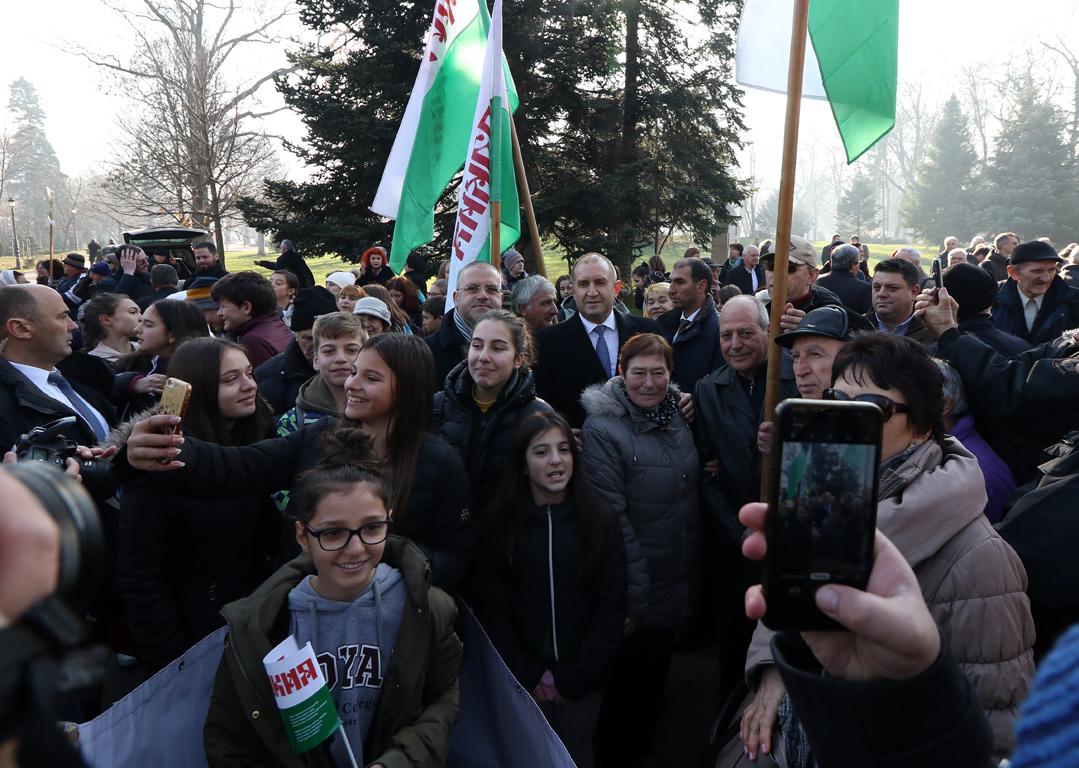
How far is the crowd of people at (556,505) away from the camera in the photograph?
1808 mm

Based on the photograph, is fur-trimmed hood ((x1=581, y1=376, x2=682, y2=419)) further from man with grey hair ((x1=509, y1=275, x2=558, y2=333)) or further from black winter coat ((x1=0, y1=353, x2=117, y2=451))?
black winter coat ((x1=0, y1=353, x2=117, y2=451))

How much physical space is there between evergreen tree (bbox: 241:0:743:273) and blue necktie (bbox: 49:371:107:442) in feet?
37.7

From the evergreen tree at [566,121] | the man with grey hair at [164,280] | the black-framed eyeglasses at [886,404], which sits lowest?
the black-framed eyeglasses at [886,404]

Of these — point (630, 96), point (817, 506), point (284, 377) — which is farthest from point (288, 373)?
point (630, 96)

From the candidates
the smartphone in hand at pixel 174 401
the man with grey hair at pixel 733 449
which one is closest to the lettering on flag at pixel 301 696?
the smartphone in hand at pixel 174 401

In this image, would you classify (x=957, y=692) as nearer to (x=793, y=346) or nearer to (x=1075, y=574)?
(x=1075, y=574)

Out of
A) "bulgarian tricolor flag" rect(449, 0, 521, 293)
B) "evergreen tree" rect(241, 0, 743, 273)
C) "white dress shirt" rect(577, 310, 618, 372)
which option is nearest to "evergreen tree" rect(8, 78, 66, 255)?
"evergreen tree" rect(241, 0, 743, 273)

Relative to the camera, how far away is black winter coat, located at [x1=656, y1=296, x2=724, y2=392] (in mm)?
5141

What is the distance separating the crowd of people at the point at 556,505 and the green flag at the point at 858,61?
1042 mm

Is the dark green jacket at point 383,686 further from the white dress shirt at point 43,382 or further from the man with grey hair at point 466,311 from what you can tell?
the man with grey hair at point 466,311

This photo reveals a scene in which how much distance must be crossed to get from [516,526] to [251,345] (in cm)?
317

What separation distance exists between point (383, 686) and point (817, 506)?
65.0 inches

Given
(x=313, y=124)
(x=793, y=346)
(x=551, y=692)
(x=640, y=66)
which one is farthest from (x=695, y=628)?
(x=640, y=66)

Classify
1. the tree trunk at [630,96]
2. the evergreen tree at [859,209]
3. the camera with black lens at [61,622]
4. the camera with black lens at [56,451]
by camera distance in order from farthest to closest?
the evergreen tree at [859,209], the tree trunk at [630,96], the camera with black lens at [56,451], the camera with black lens at [61,622]
